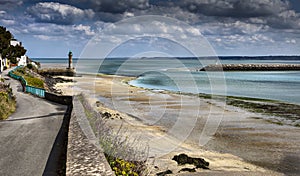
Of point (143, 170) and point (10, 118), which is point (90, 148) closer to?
point (143, 170)

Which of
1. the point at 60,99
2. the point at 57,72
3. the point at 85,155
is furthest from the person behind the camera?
the point at 57,72

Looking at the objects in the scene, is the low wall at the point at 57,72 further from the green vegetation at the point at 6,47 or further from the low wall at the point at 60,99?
the low wall at the point at 60,99

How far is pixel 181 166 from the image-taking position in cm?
1131

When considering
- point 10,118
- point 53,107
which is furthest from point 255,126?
point 10,118

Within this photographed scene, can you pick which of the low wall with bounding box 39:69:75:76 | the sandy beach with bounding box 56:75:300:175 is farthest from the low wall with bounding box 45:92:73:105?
the low wall with bounding box 39:69:75:76

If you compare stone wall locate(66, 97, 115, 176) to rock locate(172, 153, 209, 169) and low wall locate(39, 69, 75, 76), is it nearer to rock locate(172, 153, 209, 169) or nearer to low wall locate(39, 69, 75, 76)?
rock locate(172, 153, 209, 169)

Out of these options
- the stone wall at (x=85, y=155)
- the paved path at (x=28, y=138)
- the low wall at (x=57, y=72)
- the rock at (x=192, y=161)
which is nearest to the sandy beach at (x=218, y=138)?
the rock at (x=192, y=161)

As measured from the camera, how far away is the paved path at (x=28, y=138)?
8.05 m

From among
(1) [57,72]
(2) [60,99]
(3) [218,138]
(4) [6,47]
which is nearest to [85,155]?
(3) [218,138]

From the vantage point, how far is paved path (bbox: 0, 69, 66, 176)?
8.05 m

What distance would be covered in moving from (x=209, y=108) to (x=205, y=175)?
17.6m

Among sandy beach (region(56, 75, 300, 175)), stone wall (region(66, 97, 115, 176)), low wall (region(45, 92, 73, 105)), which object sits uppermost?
stone wall (region(66, 97, 115, 176))

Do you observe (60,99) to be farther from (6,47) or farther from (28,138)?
(6,47)

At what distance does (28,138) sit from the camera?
37.0ft
